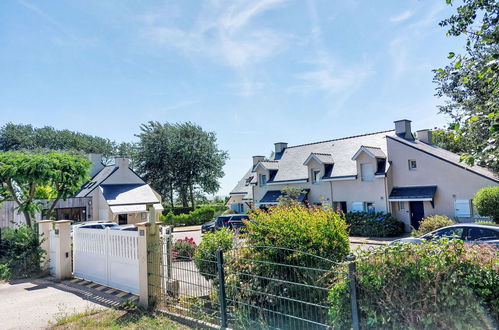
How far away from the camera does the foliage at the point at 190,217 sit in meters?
37.3

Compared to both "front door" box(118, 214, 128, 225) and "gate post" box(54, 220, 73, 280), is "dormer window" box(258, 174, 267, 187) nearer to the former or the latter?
"front door" box(118, 214, 128, 225)

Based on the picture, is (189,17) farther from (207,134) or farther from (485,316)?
(207,134)

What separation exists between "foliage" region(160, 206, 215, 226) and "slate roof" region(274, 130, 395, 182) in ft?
37.7

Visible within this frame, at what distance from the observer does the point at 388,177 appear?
24.6 m

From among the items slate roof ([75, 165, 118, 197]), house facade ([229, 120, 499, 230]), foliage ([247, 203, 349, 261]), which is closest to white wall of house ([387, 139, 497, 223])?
house facade ([229, 120, 499, 230])

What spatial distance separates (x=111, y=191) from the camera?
106ft

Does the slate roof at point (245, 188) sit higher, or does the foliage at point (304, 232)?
the slate roof at point (245, 188)

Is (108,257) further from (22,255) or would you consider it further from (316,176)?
(316,176)

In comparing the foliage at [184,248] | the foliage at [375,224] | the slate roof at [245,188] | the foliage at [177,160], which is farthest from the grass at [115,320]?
the foliage at [177,160]

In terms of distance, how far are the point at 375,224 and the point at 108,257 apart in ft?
60.9

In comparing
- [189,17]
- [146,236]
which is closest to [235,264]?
[146,236]

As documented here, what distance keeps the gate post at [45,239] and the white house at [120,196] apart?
18336 mm

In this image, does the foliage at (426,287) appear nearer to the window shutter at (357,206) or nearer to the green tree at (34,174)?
the green tree at (34,174)

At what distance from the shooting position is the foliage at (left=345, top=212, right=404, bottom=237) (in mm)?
22703
